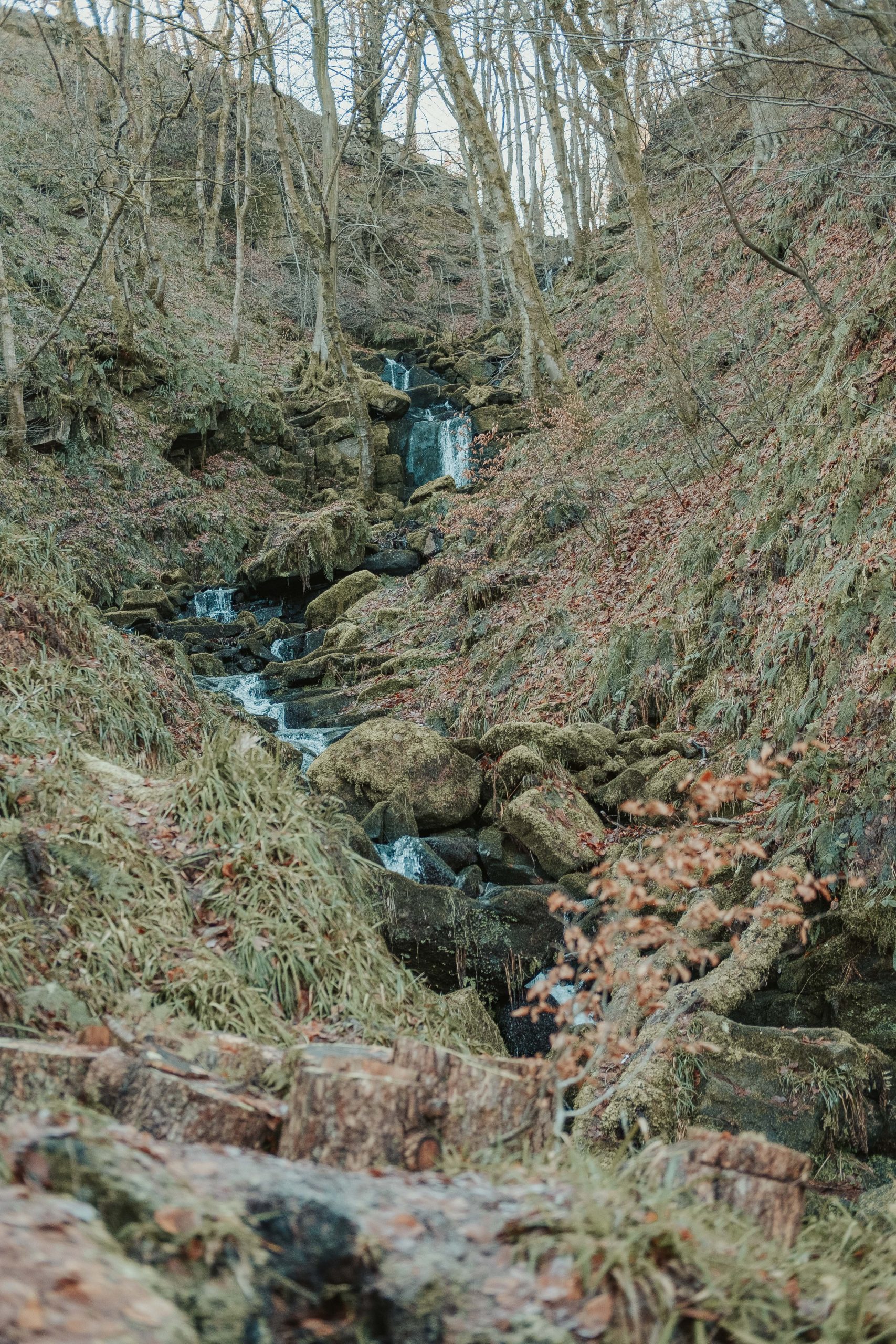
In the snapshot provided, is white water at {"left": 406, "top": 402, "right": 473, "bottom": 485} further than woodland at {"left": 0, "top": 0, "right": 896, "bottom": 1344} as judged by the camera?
Yes

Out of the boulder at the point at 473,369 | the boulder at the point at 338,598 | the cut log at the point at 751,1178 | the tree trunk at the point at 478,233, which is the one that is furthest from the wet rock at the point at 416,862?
the tree trunk at the point at 478,233

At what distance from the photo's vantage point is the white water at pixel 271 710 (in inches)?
437

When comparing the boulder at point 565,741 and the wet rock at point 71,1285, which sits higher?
the boulder at point 565,741

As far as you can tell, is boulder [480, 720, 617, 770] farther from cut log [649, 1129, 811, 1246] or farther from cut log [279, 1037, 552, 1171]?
cut log [649, 1129, 811, 1246]

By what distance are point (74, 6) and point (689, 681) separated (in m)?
24.7

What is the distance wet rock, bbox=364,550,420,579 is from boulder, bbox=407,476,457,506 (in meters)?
2.20

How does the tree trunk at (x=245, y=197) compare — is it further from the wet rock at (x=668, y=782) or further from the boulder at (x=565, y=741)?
the wet rock at (x=668, y=782)

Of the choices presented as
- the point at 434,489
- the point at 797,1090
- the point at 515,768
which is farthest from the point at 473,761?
the point at 434,489

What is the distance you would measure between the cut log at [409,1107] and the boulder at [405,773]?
5.59 m

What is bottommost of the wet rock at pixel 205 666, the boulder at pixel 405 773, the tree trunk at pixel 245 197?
the boulder at pixel 405 773

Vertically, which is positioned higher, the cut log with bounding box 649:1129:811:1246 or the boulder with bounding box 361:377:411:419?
the boulder with bounding box 361:377:411:419

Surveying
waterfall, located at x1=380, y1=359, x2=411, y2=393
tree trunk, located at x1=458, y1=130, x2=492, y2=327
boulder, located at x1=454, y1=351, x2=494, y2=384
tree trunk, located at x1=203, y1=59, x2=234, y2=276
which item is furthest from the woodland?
tree trunk, located at x1=458, y1=130, x2=492, y2=327

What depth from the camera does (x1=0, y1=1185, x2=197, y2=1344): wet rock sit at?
5.20 ft

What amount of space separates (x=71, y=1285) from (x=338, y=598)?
1491 cm
